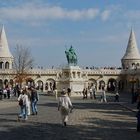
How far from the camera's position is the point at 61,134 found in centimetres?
1659

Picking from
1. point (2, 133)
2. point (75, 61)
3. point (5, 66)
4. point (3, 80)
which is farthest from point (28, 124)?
point (5, 66)

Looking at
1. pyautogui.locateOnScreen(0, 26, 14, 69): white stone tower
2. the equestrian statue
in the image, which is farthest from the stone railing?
the equestrian statue

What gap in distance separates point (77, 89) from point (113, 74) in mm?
44875

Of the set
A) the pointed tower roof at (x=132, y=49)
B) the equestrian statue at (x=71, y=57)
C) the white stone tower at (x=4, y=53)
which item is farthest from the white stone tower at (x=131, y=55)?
the equestrian statue at (x=71, y=57)

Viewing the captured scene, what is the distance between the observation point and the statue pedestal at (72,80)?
73.5 meters

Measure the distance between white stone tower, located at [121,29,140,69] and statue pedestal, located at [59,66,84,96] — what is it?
4236cm

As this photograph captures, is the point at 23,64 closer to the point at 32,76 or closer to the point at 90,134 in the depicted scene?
the point at 32,76

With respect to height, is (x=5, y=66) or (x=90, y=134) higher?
(x=5, y=66)

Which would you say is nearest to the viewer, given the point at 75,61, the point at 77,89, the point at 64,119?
the point at 64,119

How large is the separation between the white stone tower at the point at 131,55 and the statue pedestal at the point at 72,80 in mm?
42362

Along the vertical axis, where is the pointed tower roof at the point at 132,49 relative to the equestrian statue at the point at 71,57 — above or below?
above

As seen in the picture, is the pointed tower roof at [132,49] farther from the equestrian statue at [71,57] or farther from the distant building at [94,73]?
the equestrian statue at [71,57]

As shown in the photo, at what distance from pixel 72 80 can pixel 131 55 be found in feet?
152

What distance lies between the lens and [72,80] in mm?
73562
